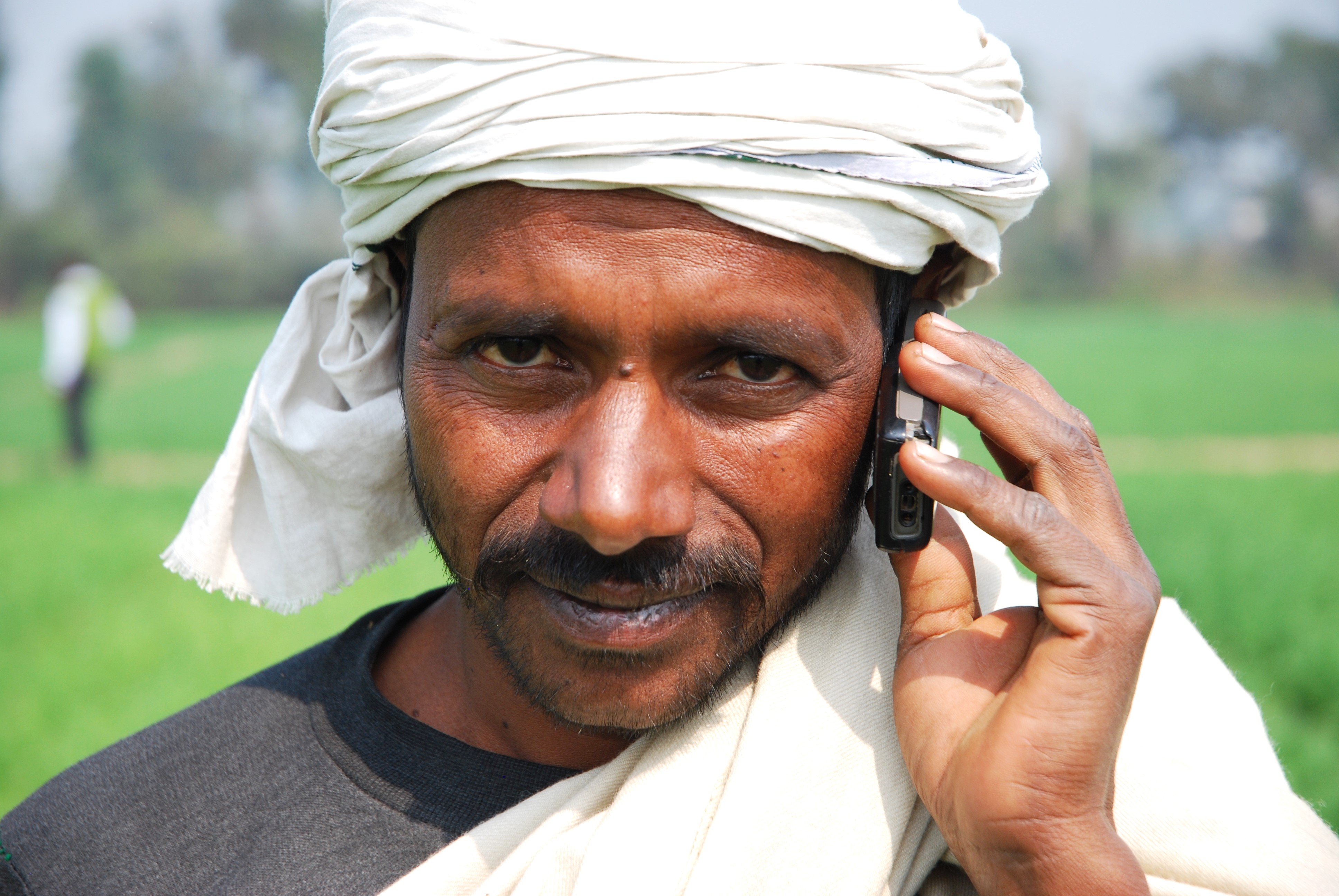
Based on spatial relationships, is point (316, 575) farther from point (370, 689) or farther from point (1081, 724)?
point (1081, 724)

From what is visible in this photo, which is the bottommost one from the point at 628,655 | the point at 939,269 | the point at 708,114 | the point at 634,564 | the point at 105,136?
the point at 105,136

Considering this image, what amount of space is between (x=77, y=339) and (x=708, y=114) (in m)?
14.7

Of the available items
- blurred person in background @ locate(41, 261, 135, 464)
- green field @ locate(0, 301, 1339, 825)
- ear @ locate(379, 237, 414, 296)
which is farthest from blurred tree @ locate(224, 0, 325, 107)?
ear @ locate(379, 237, 414, 296)

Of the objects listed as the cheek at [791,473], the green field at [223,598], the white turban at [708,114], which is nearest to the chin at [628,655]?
the cheek at [791,473]

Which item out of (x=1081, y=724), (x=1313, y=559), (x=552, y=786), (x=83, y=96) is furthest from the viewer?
(x=83, y=96)

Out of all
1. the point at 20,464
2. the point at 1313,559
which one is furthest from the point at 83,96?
the point at 1313,559

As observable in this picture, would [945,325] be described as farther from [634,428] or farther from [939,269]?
[634,428]

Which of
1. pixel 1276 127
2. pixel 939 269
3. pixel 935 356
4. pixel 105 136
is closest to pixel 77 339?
pixel 939 269

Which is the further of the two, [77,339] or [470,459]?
[77,339]

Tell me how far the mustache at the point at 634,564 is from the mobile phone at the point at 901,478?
0.22m

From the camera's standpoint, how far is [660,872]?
1.67m

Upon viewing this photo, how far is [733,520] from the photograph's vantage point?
→ 70.6 inches

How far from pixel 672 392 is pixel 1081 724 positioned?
770mm

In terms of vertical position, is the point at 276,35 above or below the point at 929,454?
below
